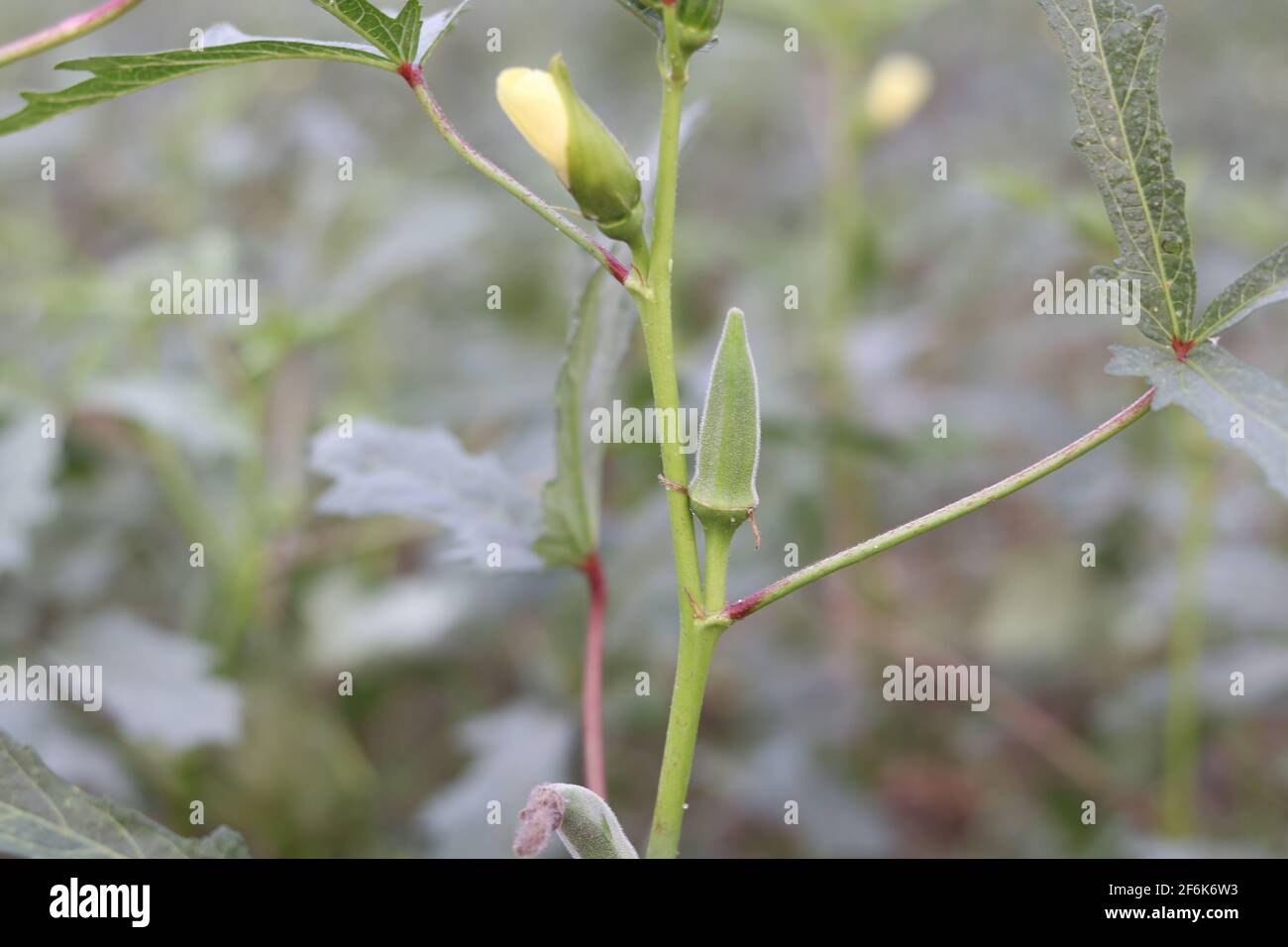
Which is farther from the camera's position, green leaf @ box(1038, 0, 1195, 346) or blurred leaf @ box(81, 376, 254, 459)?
blurred leaf @ box(81, 376, 254, 459)

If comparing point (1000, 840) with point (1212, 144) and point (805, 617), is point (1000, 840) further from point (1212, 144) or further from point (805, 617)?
point (1212, 144)

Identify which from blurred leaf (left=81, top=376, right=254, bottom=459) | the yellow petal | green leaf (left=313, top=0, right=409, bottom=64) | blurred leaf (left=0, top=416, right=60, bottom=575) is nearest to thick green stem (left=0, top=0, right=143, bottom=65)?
green leaf (left=313, top=0, right=409, bottom=64)

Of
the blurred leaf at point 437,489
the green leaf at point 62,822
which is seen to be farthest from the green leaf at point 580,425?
the green leaf at point 62,822

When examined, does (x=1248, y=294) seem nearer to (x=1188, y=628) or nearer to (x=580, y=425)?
(x=580, y=425)

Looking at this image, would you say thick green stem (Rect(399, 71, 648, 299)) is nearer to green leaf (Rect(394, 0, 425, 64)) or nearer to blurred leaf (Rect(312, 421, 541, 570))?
green leaf (Rect(394, 0, 425, 64))

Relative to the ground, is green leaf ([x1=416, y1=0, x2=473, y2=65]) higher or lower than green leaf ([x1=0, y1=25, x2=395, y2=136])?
higher

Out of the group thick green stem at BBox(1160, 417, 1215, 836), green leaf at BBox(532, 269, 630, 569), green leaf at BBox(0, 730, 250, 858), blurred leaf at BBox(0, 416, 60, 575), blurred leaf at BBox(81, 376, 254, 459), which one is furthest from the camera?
thick green stem at BBox(1160, 417, 1215, 836)

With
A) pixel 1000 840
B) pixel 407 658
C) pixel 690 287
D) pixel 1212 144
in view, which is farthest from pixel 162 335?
pixel 1212 144

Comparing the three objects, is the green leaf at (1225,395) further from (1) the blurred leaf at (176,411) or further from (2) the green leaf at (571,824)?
(1) the blurred leaf at (176,411)
